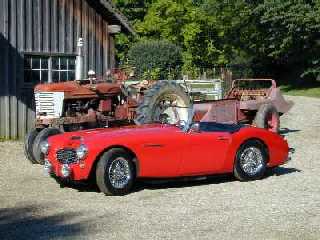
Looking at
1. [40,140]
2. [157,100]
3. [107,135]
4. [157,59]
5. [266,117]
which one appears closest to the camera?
[107,135]

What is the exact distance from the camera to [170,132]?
1082 centimetres

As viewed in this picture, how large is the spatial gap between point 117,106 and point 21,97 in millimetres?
3510

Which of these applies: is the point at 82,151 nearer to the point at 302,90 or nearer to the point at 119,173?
the point at 119,173

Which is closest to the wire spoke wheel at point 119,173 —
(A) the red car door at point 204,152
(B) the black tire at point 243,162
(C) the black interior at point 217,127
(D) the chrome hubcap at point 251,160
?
(A) the red car door at point 204,152

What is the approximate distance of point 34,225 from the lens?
8.27 meters

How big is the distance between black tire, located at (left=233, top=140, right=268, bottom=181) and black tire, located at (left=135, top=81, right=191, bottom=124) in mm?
3917

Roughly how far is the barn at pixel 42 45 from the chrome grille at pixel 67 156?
8.01m

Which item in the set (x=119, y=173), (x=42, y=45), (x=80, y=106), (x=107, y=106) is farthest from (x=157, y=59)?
(x=119, y=173)

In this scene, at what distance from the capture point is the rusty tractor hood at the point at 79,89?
15.0 metres

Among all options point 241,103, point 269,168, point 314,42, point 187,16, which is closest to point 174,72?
point 314,42

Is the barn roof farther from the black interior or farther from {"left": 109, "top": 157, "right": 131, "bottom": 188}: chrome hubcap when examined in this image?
{"left": 109, "top": 157, "right": 131, "bottom": 188}: chrome hubcap

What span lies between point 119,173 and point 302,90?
1315 inches

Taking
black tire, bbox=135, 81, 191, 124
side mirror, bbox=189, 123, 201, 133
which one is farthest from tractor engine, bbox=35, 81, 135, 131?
side mirror, bbox=189, 123, 201, 133

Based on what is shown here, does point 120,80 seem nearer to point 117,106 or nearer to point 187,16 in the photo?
point 117,106
